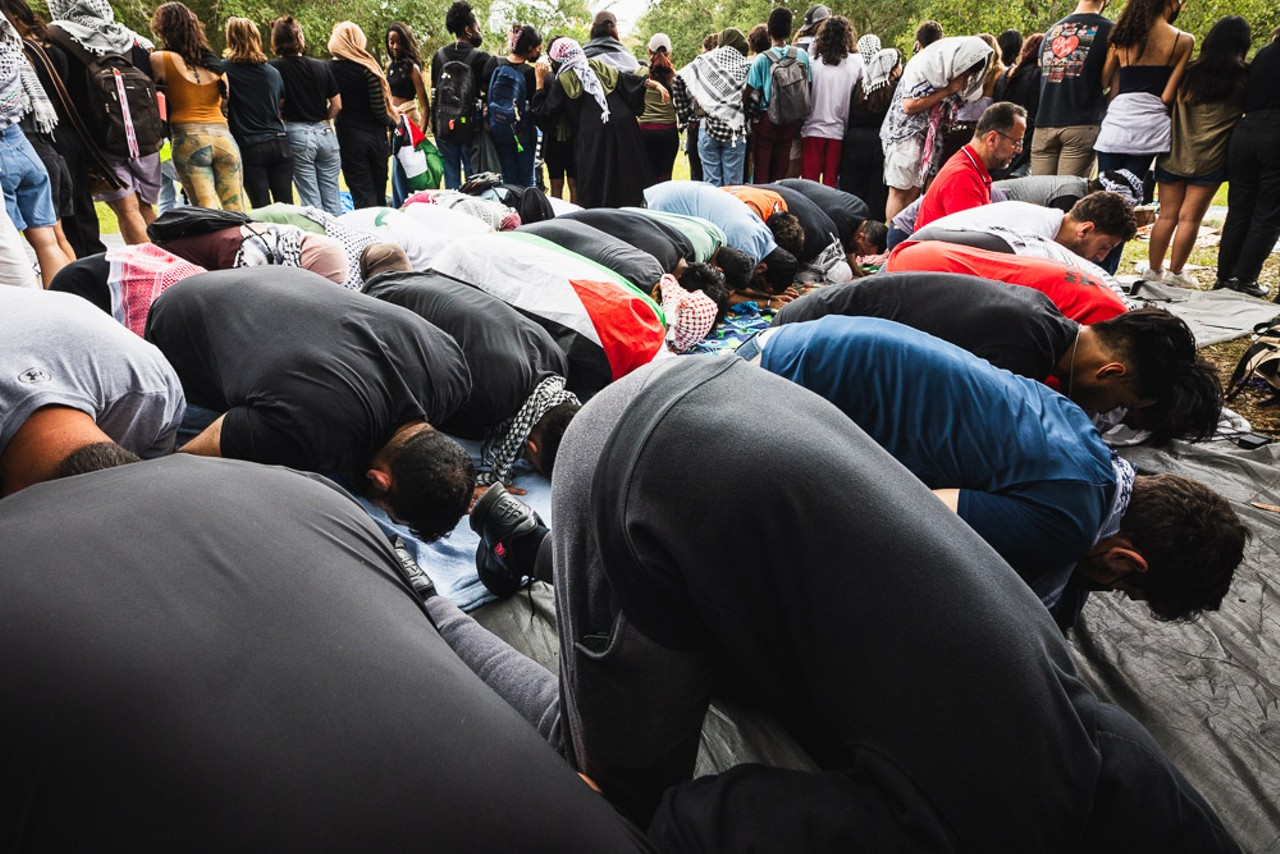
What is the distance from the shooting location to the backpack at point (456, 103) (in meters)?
5.42

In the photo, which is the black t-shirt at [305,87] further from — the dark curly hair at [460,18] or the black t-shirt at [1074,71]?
the black t-shirt at [1074,71]

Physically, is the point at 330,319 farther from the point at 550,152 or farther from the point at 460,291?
the point at 550,152

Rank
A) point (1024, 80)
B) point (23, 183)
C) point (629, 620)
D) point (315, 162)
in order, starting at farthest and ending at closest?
1. point (1024, 80)
2. point (315, 162)
3. point (23, 183)
4. point (629, 620)

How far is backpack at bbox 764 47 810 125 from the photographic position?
226 inches

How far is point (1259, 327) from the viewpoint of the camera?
11.9 ft

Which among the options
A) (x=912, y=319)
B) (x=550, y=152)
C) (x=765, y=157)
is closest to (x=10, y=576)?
(x=912, y=319)

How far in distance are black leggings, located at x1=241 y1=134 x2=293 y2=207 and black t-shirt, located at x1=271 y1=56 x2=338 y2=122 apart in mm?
232

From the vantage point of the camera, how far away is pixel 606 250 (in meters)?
3.51

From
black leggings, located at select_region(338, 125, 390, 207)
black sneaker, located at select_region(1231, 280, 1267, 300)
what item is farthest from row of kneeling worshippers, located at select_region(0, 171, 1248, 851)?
black leggings, located at select_region(338, 125, 390, 207)

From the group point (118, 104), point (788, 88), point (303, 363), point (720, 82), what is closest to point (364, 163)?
point (118, 104)

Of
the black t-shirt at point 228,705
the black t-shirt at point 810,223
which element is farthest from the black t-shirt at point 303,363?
the black t-shirt at point 810,223

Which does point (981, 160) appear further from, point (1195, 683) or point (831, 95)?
point (1195, 683)

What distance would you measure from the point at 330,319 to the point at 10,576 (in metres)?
1.27

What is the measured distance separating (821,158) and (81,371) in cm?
582
